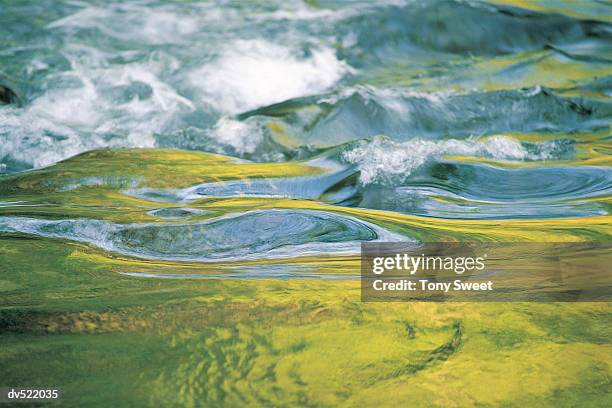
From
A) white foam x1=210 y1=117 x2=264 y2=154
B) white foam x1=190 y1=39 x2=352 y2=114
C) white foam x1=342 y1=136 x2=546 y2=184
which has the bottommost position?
white foam x1=342 y1=136 x2=546 y2=184

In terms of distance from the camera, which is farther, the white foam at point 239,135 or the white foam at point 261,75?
the white foam at point 261,75

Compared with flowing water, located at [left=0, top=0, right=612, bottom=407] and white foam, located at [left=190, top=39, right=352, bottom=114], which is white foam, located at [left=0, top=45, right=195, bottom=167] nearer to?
flowing water, located at [left=0, top=0, right=612, bottom=407]

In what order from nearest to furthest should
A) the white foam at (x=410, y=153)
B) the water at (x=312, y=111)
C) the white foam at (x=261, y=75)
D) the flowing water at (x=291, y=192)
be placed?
the flowing water at (x=291, y=192) < the water at (x=312, y=111) < the white foam at (x=410, y=153) < the white foam at (x=261, y=75)

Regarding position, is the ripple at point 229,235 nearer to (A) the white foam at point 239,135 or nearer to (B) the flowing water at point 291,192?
(B) the flowing water at point 291,192

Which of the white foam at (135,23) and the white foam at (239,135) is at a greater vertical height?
the white foam at (135,23)

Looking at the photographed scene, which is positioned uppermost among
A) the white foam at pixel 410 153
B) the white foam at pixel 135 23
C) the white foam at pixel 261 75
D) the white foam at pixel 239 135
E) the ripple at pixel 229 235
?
the white foam at pixel 135 23

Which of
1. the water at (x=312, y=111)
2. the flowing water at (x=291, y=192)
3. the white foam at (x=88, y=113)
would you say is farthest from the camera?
the white foam at (x=88, y=113)

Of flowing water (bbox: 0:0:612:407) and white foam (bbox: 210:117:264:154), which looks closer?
flowing water (bbox: 0:0:612:407)

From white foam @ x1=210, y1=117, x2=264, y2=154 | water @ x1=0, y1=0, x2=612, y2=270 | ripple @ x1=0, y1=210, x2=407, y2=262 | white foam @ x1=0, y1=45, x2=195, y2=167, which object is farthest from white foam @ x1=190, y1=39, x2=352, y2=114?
ripple @ x1=0, y1=210, x2=407, y2=262

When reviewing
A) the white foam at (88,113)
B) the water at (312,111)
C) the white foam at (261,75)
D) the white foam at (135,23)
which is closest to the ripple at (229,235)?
the water at (312,111)
